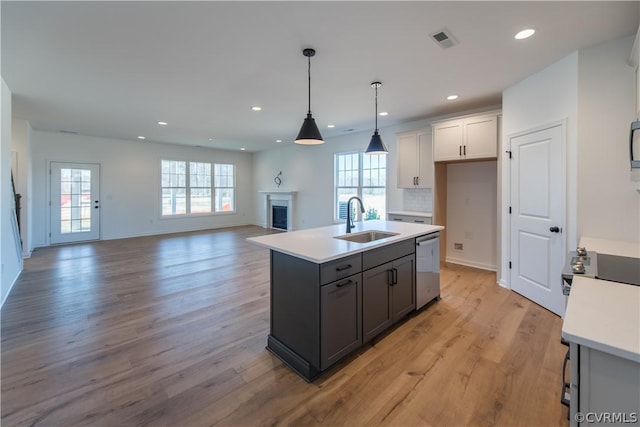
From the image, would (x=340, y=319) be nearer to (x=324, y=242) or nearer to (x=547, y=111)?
(x=324, y=242)

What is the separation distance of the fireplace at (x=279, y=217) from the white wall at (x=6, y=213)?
593 centimetres

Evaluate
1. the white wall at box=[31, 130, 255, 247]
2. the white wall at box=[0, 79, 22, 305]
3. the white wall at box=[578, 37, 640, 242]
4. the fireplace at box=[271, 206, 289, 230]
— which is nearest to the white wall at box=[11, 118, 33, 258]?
the white wall at box=[31, 130, 255, 247]

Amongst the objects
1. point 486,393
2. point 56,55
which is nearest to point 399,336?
point 486,393

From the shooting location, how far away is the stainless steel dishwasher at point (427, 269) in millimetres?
3076

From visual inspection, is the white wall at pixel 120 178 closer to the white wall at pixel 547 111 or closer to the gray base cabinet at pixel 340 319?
→ the gray base cabinet at pixel 340 319

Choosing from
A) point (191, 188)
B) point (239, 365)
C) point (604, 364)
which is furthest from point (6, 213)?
point (604, 364)

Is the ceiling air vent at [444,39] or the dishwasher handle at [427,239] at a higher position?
the ceiling air vent at [444,39]

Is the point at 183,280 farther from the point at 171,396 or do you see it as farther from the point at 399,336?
the point at 399,336

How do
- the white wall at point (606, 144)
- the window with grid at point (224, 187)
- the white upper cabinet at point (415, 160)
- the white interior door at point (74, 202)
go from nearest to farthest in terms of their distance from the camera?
the white wall at point (606, 144), the white upper cabinet at point (415, 160), the white interior door at point (74, 202), the window with grid at point (224, 187)

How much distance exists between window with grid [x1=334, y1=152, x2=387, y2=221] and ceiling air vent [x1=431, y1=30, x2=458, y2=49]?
3.16m

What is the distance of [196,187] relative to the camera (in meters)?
9.24

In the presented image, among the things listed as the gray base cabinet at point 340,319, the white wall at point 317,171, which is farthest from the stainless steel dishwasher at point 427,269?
the white wall at point 317,171

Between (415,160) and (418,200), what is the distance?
82 centimetres

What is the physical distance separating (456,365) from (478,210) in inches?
132
